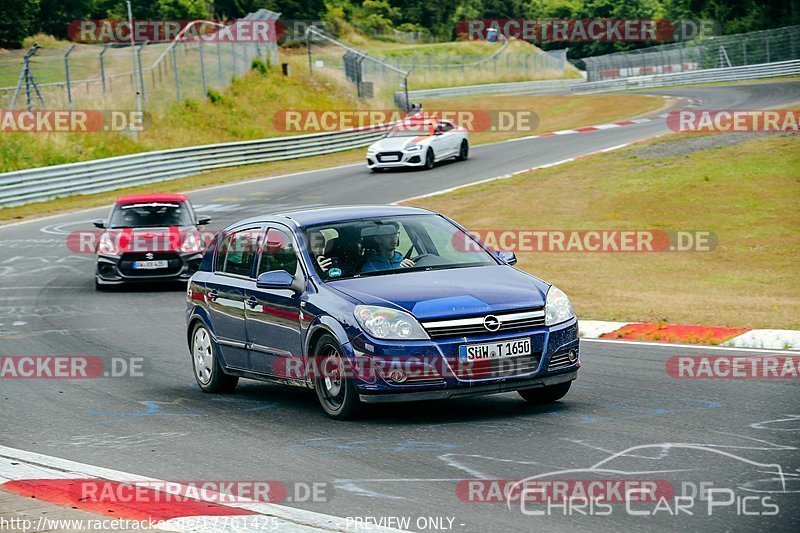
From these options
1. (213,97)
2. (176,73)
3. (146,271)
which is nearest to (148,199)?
(146,271)

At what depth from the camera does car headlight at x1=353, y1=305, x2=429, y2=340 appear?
809cm

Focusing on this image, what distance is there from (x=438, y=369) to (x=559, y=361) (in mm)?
962

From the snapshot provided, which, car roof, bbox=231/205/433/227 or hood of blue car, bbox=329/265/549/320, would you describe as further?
car roof, bbox=231/205/433/227

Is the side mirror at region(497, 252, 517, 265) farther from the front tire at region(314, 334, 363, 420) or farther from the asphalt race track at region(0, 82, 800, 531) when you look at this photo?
the front tire at region(314, 334, 363, 420)

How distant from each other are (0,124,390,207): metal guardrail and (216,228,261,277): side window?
23.8m

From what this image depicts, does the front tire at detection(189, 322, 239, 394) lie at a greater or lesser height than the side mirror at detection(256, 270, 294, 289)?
lesser

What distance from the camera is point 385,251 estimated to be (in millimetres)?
9266

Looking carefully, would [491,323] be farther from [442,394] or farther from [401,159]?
[401,159]

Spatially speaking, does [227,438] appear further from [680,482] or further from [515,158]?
[515,158]

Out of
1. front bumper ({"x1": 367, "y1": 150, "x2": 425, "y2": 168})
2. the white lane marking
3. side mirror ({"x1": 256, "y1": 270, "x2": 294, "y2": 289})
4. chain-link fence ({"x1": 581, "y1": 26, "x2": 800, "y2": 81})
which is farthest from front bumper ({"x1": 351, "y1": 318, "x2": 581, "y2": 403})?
chain-link fence ({"x1": 581, "y1": 26, "x2": 800, "y2": 81})

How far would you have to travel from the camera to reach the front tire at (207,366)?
407 inches

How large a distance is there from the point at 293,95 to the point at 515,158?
1981cm

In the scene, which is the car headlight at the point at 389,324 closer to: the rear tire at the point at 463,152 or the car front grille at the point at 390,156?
the car front grille at the point at 390,156

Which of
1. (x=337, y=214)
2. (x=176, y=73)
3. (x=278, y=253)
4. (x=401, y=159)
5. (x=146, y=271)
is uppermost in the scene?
(x=176, y=73)
